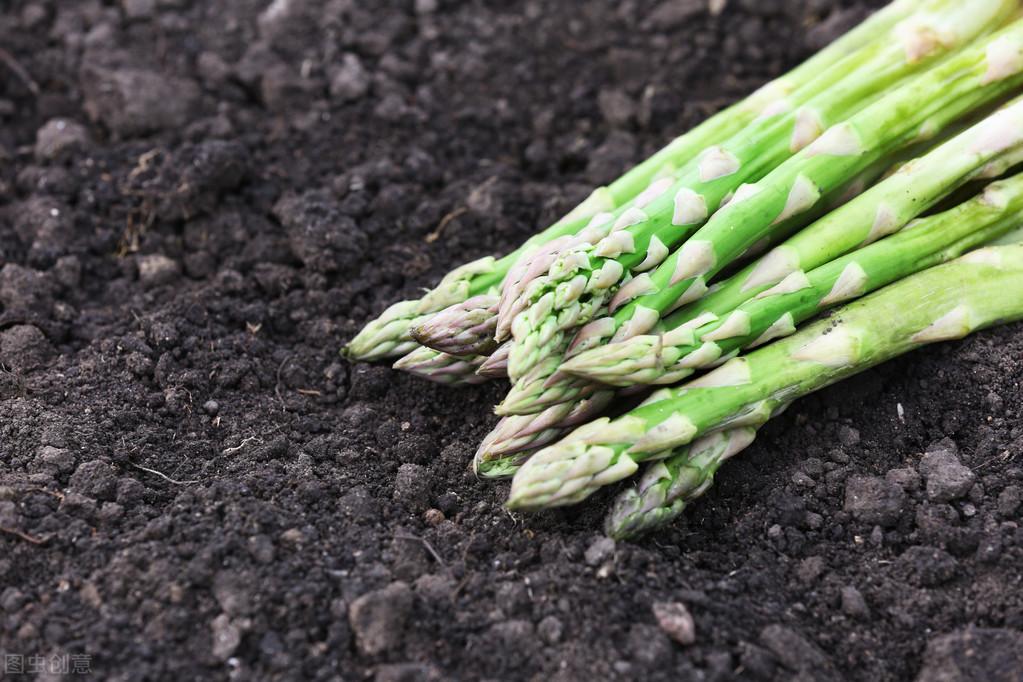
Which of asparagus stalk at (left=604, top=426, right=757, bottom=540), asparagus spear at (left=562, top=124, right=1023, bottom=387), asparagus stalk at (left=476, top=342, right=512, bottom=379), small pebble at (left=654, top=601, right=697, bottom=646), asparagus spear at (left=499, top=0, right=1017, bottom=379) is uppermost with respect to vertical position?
asparagus spear at (left=499, top=0, right=1017, bottom=379)

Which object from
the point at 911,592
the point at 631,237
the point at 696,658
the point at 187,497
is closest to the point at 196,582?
the point at 187,497

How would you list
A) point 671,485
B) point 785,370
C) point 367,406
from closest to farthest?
1. point 671,485
2. point 785,370
3. point 367,406

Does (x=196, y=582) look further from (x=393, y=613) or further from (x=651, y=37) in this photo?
(x=651, y=37)

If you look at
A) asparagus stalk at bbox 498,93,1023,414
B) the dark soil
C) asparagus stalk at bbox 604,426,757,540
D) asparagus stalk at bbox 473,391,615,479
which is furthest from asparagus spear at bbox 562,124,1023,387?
the dark soil

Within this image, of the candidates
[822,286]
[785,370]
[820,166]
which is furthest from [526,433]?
[820,166]

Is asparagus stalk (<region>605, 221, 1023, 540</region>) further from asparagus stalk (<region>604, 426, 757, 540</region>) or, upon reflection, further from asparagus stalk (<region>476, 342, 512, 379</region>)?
asparagus stalk (<region>476, 342, 512, 379</region>)

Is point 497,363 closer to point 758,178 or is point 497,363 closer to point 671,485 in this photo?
point 671,485
